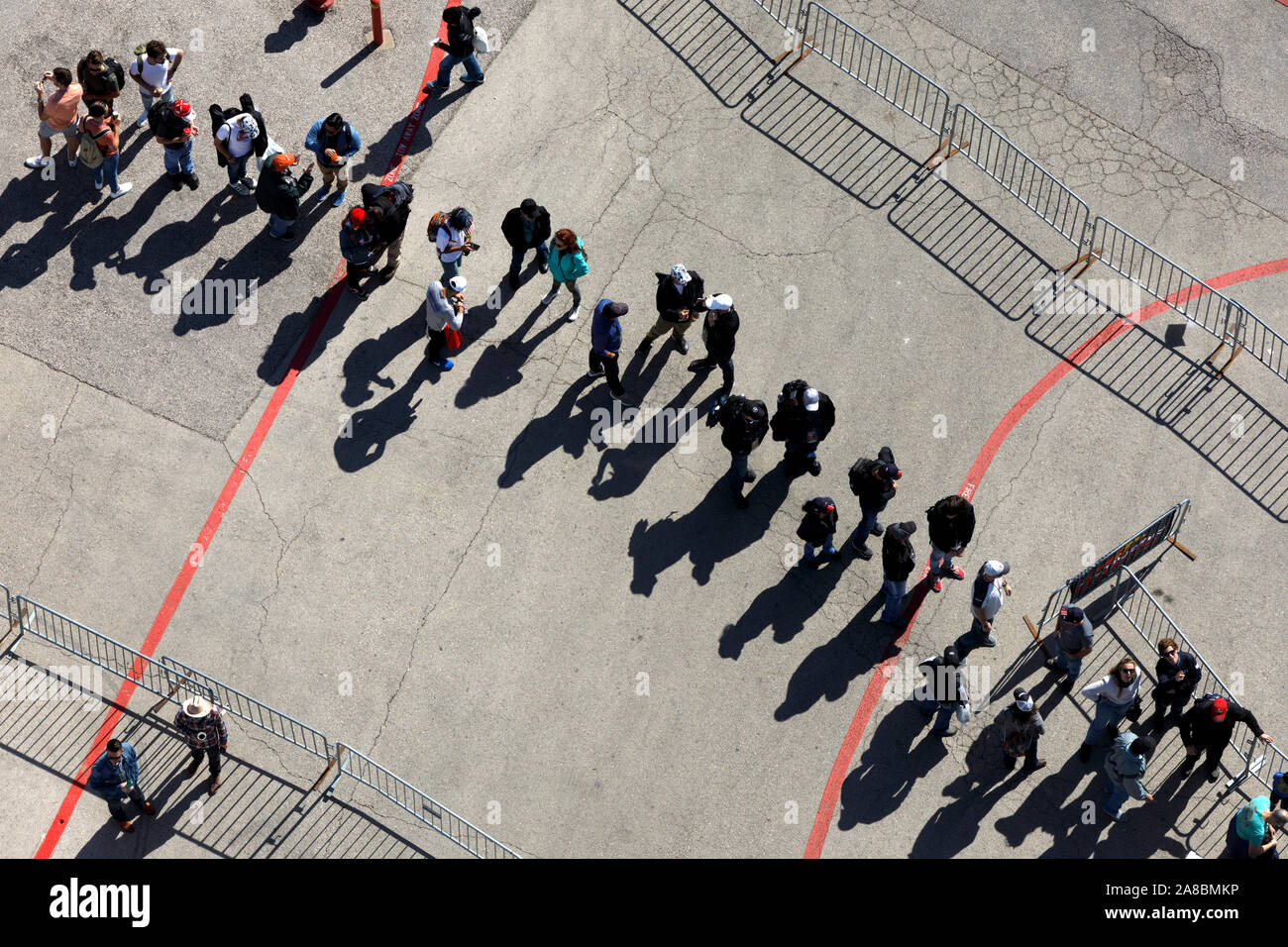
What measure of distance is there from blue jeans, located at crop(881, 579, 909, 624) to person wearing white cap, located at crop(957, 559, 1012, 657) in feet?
2.95

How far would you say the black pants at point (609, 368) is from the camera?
72.4ft

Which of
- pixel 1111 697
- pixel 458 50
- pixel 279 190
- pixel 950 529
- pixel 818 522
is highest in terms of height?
pixel 458 50

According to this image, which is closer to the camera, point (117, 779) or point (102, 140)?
point (117, 779)

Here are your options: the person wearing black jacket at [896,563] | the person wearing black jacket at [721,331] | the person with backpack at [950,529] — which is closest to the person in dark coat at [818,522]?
the person wearing black jacket at [896,563]

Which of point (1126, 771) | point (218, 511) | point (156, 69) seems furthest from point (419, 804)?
point (156, 69)

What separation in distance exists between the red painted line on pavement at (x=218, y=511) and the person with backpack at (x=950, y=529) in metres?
9.24

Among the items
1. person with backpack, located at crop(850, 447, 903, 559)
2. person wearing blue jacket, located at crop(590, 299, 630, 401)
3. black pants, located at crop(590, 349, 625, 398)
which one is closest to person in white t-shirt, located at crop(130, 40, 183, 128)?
person wearing blue jacket, located at crop(590, 299, 630, 401)

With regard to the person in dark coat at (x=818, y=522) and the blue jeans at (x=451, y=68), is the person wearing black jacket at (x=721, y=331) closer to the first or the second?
the person in dark coat at (x=818, y=522)

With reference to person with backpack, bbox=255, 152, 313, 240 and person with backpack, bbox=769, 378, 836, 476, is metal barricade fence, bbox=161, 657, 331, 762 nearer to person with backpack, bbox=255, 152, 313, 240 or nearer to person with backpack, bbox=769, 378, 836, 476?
person with backpack, bbox=255, 152, 313, 240

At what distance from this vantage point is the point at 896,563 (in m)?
20.6

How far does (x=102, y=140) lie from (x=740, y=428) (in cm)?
1034

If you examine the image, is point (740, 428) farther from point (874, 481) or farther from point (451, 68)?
point (451, 68)

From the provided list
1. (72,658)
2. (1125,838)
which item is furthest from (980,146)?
(72,658)

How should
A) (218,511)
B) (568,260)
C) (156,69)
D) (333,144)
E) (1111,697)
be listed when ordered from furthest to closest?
(156,69) → (333,144) → (568,260) → (218,511) → (1111,697)
